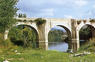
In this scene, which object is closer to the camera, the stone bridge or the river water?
the river water

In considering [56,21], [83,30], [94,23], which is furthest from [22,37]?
[83,30]

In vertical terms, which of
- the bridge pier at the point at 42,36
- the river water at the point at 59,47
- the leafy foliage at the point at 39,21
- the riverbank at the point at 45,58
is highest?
the leafy foliage at the point at 39,21

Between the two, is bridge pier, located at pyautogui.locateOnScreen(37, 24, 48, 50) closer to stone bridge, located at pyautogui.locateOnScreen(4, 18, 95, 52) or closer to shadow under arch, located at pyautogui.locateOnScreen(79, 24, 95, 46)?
stone bridge, located at pyautogui.locateOnScreen(4, 18, 95, 52)

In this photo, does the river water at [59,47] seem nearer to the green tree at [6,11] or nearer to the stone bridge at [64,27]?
the stone bridge at [64,27]

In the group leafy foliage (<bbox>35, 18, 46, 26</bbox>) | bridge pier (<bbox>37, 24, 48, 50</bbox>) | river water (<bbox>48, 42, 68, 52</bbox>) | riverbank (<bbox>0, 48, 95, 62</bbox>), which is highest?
leafy foliage (<bbox>35, 18, 46, 26</bbox>)

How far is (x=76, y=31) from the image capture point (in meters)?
45.9

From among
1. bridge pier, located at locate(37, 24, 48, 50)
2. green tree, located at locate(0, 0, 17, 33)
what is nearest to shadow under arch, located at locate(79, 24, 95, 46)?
bridge pier, located at locate(37, 24, 48, 50)

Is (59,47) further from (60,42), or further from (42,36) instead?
(60,42)

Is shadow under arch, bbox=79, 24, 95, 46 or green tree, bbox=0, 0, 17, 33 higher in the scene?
green tree, bbox=0, 0, 17, 33

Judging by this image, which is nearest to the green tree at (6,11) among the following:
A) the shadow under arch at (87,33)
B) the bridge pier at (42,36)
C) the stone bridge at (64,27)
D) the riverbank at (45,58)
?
the riverbank at (45,58)

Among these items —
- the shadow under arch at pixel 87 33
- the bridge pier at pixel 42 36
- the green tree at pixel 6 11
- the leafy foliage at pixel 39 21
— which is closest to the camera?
the green tree at pixel 6 11

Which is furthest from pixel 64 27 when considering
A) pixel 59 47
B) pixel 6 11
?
pixel 6 11

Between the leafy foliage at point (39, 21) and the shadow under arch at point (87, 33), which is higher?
the leafy foliage at point (39, 21)

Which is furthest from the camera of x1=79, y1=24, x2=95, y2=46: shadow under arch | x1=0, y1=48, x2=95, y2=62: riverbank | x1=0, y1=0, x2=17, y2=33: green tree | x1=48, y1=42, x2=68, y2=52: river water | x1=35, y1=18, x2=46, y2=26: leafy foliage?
x1=79, y1=24, x2=95, y2=46: shadow under arch
